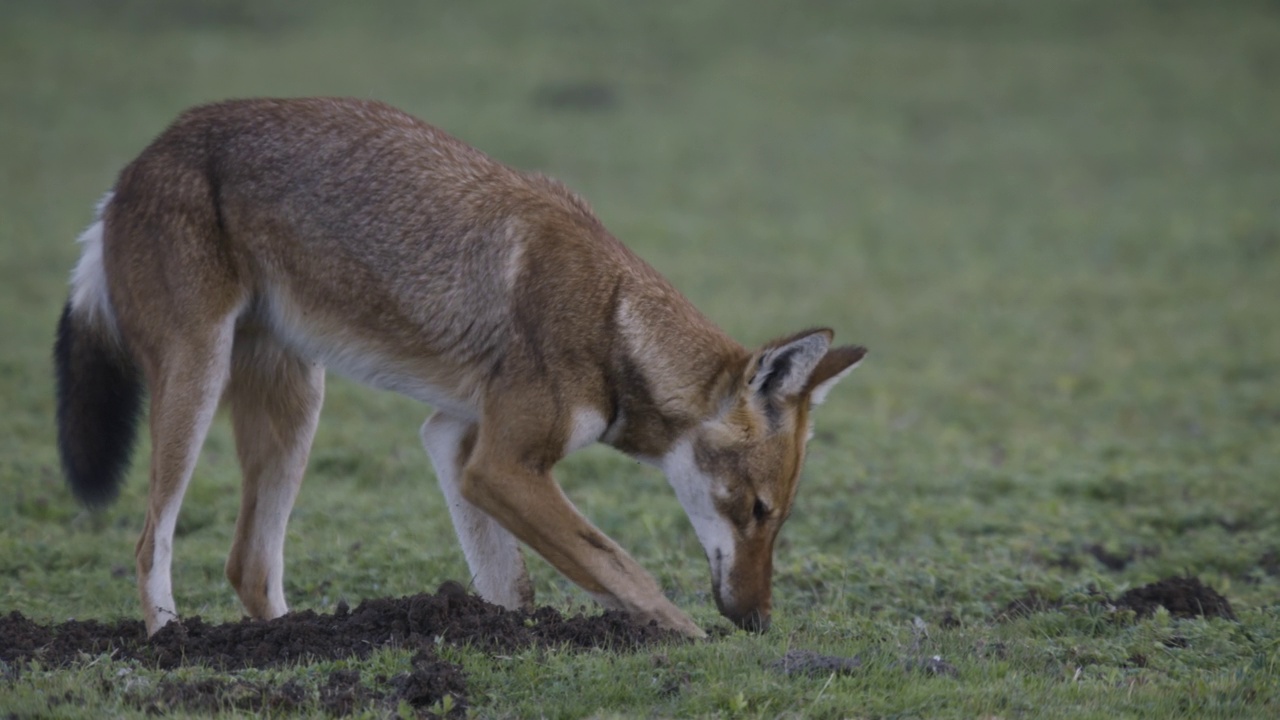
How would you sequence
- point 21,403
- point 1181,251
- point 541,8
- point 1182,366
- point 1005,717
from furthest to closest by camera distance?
point 541,8 < point 1181,251 < point 1182,366 < point 21,403 < point 1005,717

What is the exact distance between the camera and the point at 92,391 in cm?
650

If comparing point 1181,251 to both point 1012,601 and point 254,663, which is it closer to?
point 1012,601

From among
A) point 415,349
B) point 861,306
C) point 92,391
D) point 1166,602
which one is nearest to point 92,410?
point 92,391

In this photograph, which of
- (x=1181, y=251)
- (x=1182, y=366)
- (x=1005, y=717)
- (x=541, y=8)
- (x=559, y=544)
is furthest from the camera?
(x=541, y=8)

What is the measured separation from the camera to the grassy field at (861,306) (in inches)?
223

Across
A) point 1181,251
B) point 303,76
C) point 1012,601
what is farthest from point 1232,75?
point 1012,601

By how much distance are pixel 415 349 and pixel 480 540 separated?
3.15 feet

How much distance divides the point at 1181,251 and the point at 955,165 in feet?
15.5

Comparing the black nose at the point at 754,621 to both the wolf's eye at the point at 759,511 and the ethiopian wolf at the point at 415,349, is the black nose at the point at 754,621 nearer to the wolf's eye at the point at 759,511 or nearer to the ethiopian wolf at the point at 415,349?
the ethiopian wolf at the point at 415,349

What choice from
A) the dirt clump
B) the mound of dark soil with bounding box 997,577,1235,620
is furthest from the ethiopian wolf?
the dirt clump

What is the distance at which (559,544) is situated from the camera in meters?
5.70

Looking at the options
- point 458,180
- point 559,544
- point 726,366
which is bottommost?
point 559,544

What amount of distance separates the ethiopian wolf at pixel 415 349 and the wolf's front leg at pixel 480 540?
12mm

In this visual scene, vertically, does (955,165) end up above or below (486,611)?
above
